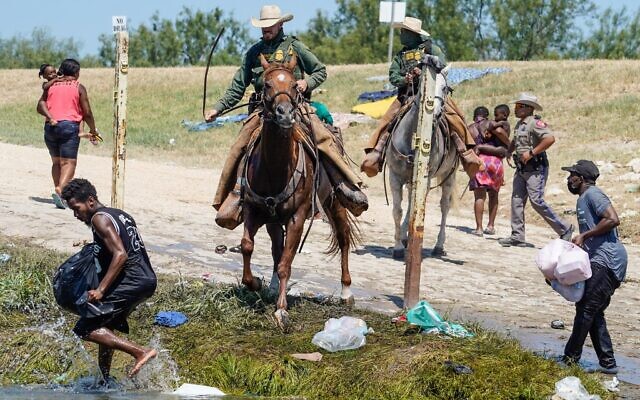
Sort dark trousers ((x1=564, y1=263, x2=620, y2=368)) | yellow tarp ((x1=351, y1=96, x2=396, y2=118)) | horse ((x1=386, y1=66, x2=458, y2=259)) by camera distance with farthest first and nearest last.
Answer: yellow tarp ((x1=351, y1=96, x2=396, y2=118)) → horse ((x1=386, y1=66, x2=458, y2=259)) → dark trousers ((x1=564, y1=263, x2=620, y2=368))

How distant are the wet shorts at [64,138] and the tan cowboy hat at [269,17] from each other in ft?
18.6

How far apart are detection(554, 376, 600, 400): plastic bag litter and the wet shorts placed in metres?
9.70

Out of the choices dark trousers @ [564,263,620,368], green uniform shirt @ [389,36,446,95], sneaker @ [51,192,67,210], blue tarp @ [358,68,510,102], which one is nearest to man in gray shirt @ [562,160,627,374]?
dark trousers @ [564,263,620,368]

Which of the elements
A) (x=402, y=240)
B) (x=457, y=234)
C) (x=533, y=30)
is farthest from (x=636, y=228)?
(x=533, y=30)

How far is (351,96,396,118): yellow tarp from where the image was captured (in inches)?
1250

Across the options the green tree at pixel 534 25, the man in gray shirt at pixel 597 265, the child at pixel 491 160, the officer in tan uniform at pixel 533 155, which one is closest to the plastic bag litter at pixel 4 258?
the man in gray shirt at pixel 597 265

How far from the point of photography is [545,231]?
19328mm

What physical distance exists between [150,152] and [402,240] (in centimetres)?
1570

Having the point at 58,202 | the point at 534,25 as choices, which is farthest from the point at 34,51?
the point at 58,202

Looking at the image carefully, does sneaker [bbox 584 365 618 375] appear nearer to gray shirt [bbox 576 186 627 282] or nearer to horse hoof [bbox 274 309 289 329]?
gray shirt [bbox 576 186 627 282]

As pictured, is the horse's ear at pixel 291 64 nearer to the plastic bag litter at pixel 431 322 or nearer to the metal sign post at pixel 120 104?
the plastic bag litter at pixel 431 322

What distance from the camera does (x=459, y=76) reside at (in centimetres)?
3528

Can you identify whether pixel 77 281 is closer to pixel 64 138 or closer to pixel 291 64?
pixel 291 64

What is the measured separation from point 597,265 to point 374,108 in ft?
76.9
